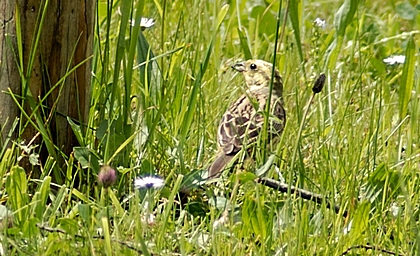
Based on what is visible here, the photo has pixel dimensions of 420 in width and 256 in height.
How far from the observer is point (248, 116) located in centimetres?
456

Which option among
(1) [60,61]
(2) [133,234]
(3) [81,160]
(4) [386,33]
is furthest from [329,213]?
(4) [386,33]

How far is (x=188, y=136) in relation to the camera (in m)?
3.87

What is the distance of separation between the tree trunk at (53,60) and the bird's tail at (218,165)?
0.53 m

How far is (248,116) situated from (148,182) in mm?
1564

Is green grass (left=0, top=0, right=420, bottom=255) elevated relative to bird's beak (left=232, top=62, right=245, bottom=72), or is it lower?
lower

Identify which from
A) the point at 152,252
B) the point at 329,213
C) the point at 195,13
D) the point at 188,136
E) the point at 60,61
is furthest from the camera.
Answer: the point at 195,13

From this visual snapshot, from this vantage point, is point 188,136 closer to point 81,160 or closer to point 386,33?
point 81,160

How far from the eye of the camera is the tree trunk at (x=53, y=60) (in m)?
3.27

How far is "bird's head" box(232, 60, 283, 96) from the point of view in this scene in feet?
15.8

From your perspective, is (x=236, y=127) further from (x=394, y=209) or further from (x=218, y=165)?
(x=394, y=209)

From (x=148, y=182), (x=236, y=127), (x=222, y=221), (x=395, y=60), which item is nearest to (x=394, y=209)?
(x=222, y=221)

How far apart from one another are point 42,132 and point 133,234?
552 millimetres

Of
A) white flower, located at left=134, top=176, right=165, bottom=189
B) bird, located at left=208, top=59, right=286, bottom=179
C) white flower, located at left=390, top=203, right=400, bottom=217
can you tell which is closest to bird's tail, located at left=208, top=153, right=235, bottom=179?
bird, located at left=208, top=59, right=286, bottom=179

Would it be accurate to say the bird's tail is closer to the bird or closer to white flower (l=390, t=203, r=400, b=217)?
the bird
